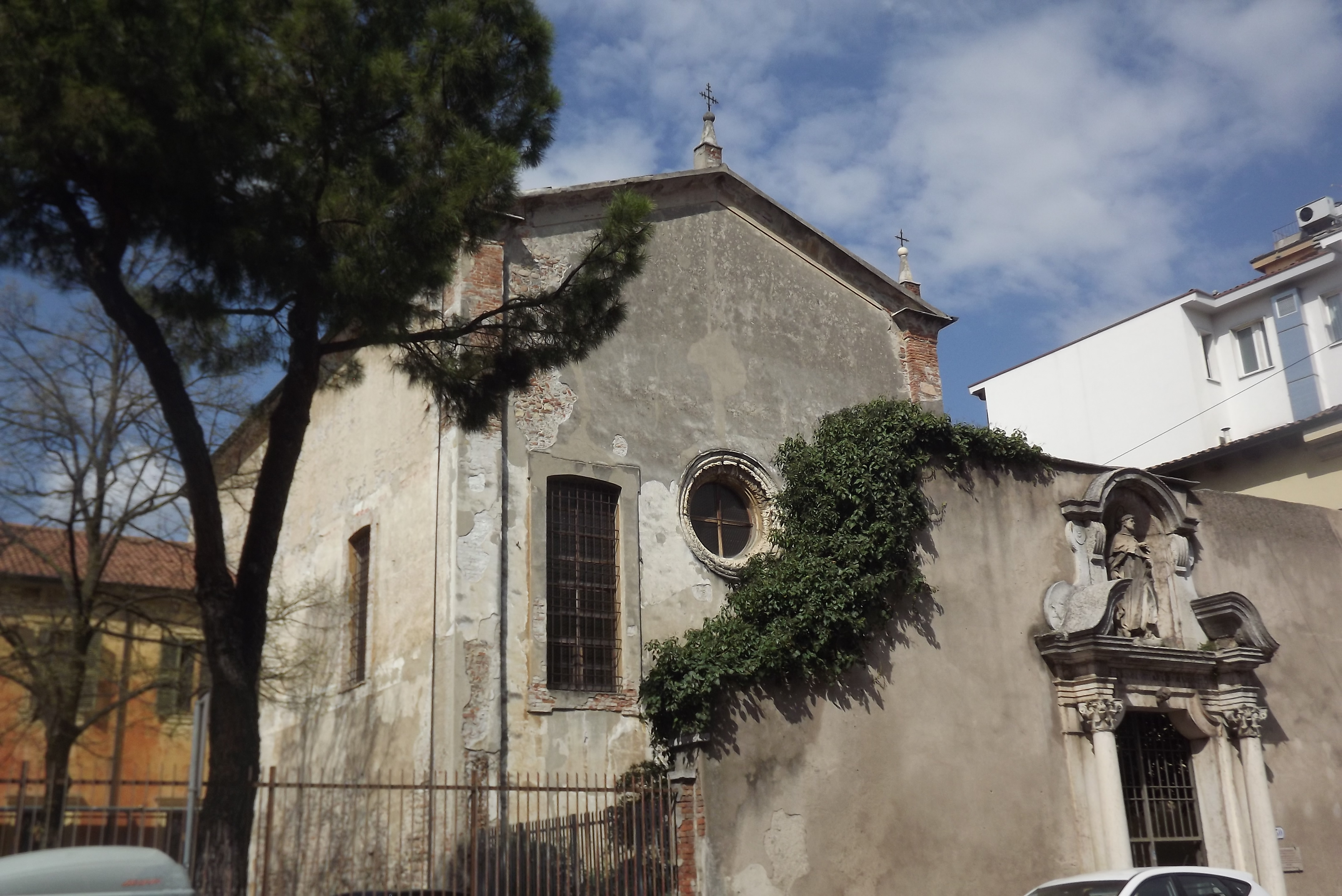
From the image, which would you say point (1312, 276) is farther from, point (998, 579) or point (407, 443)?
point (407, 443)

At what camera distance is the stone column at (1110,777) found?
40.9ft

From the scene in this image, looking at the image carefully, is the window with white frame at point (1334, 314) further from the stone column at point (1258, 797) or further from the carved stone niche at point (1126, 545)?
the stone column at point (1258, 797)

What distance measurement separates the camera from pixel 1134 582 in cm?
1434

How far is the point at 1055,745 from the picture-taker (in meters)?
13.1

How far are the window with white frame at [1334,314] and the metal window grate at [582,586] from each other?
17.6m

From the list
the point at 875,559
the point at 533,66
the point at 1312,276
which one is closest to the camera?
the point at 533,66

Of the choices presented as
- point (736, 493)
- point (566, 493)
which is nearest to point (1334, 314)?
point (736, 493)

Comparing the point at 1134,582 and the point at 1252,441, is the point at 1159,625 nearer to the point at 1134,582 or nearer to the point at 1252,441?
the point at 1134,582

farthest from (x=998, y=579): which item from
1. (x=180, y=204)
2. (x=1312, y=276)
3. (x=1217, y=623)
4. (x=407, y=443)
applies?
(x=1312, y=276)

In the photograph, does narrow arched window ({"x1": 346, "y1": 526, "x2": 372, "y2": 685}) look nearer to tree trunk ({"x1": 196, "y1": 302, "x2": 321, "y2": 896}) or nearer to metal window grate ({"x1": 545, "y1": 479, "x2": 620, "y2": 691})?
metal window grate ({"x1": 545, "y1": 479, "x2": 620, "y2": 691})

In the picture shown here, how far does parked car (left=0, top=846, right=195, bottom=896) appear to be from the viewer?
5.78 m

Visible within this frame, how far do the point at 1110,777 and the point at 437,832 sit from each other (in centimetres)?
689

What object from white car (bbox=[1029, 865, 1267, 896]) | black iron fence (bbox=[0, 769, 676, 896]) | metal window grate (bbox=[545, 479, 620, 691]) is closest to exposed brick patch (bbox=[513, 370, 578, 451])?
metal window grate (bbox=[545, 479, 620, 691])

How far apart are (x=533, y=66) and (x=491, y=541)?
558 centimetres
